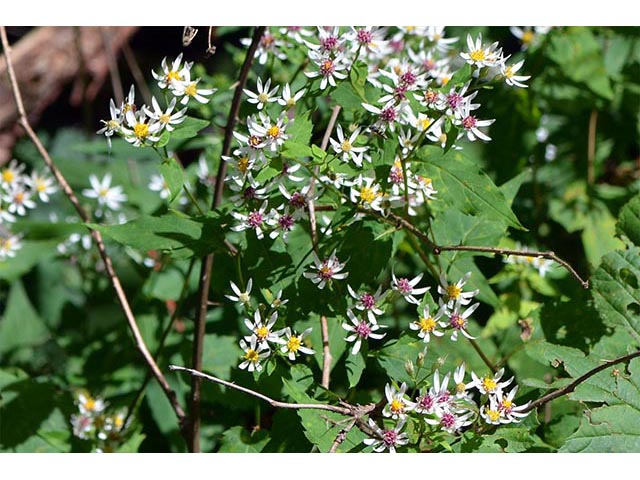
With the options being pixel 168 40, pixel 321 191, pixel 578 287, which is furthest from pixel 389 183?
pixel 168 40

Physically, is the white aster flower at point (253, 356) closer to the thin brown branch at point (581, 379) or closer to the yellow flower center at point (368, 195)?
the yellow flower center at point (368, 195)

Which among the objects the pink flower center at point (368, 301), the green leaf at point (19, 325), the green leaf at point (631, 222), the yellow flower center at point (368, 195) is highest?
the yellow flower center at point (368, 195)

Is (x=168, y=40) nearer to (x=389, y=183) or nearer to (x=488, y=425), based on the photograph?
(x=389, y=183)

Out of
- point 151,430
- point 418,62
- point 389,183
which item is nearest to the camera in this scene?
point 389,183

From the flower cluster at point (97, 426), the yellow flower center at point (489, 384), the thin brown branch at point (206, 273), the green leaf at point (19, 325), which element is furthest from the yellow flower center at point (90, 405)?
the yellow flower center at point (489, 384)

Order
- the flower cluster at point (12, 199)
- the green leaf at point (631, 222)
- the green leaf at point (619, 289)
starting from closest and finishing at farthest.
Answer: the green leaf at point (619, 289) < the green leaf at point (631, 222) < the flower cluster at point (12, 199)
